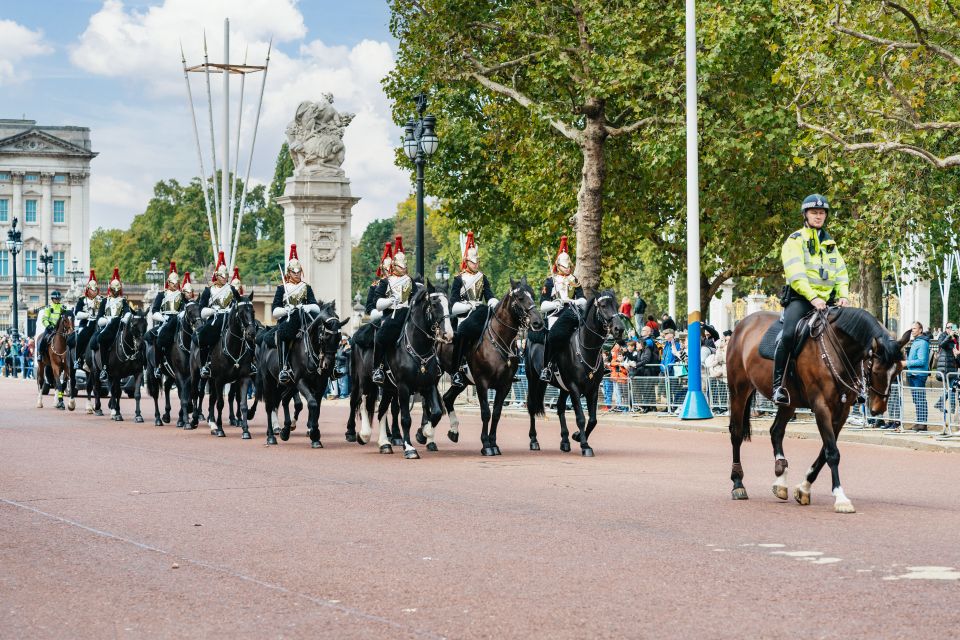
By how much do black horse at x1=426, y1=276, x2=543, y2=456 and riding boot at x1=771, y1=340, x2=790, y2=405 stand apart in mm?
5668

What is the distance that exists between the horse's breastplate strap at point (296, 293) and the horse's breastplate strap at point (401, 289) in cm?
212

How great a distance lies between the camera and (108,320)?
2694 centimetres

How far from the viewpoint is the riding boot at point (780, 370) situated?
1230 centimetres

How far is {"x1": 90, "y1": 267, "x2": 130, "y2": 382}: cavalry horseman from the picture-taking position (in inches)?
1051

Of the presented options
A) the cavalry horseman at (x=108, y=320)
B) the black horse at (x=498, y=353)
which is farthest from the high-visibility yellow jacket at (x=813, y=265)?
the cavalry horseman at (x=108, y=320)

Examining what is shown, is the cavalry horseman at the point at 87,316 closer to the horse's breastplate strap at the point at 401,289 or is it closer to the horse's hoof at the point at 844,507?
the horse's breastplate strap at the point at 401,289

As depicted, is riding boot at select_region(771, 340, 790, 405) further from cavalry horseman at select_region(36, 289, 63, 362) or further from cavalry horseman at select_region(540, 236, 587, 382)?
cavalry horseman at select_region(36, 289, 63, 362)

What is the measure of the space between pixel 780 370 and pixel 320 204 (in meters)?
32.7

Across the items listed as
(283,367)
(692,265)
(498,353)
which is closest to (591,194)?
(692,265)

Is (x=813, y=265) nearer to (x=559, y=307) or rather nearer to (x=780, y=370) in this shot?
(x=780, y=370)

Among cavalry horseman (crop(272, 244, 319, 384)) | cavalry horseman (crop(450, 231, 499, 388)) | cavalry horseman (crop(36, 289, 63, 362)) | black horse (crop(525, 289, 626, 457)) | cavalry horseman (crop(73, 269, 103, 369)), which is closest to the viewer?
black horse (crop(525, 289, 626, 457))

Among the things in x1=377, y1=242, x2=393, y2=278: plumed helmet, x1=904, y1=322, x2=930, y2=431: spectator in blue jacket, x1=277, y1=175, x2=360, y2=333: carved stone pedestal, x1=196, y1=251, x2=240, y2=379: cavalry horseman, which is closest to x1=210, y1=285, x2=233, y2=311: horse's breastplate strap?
x1=196, y1=251, x2=240, y2=379: cavalry horseman

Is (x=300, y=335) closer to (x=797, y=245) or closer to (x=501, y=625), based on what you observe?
(x=797, y=245)

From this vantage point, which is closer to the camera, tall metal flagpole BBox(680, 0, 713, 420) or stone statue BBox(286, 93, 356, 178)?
tall metal flagpole BBox(680, 0, 713, 420)
